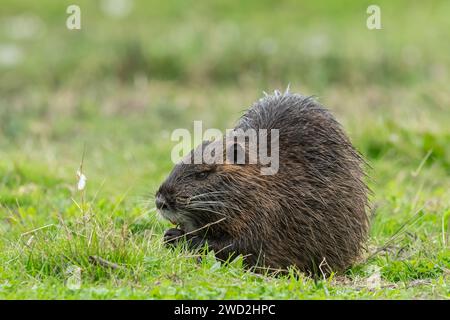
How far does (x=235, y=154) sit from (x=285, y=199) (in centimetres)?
41

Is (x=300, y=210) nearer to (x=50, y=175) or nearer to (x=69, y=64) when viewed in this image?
(x=50, y=175)

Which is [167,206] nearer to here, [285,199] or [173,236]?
[173,236]

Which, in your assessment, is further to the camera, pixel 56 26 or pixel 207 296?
pixel 56 26

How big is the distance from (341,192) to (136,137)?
492 centimetres

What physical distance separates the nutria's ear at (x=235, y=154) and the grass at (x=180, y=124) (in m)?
0.65

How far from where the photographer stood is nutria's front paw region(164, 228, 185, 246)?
5379 mm

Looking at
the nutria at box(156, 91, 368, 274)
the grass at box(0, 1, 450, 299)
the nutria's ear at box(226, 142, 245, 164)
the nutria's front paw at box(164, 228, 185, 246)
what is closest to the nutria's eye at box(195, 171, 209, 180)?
the nutria at box(156, 91, 368, 274)

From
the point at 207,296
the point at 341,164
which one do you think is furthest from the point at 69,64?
the point at 207,296

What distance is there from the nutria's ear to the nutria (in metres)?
0.02

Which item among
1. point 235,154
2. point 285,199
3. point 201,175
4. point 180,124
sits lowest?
point 180,124

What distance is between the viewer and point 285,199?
5535mm

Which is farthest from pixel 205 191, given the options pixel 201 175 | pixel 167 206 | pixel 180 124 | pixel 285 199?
pixel 180 124

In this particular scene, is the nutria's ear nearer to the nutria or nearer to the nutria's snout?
the nutria

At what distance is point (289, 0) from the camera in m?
15.7
